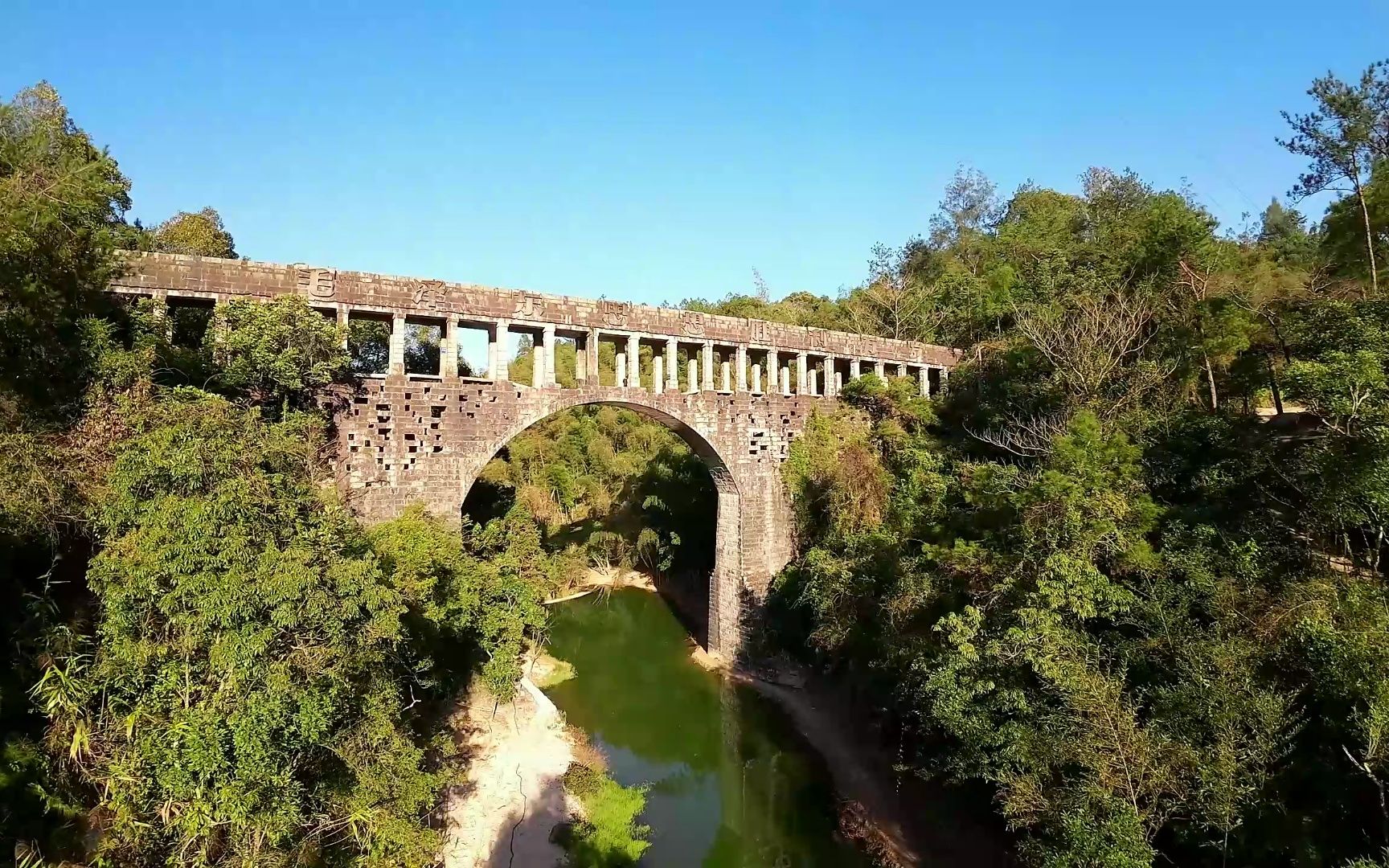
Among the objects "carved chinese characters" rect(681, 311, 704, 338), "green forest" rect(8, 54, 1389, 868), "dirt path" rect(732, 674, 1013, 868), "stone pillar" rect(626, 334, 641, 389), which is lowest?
"dirt path" rect(732, 674, 1013, 868)

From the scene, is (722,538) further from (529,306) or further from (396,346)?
(396,346)

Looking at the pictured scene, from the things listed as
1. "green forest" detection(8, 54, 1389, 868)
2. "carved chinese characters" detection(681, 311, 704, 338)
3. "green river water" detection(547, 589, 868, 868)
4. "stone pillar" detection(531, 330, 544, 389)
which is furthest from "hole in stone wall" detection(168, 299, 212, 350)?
"green river water" detection(547, 589, 868, 868)

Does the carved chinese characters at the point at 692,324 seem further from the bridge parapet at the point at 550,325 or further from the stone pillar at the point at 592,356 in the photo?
the stone pillar at the point at 592,356

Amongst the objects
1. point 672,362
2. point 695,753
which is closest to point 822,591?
point 695,753

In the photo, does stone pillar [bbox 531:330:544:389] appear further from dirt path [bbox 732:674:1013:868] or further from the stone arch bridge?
dirt path [bbox 732:674:1013:868]

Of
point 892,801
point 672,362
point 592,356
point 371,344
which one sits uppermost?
point 371,344

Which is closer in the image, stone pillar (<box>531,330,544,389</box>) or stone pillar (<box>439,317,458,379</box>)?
stone pillar (<box>439,317,458,379</box>)
